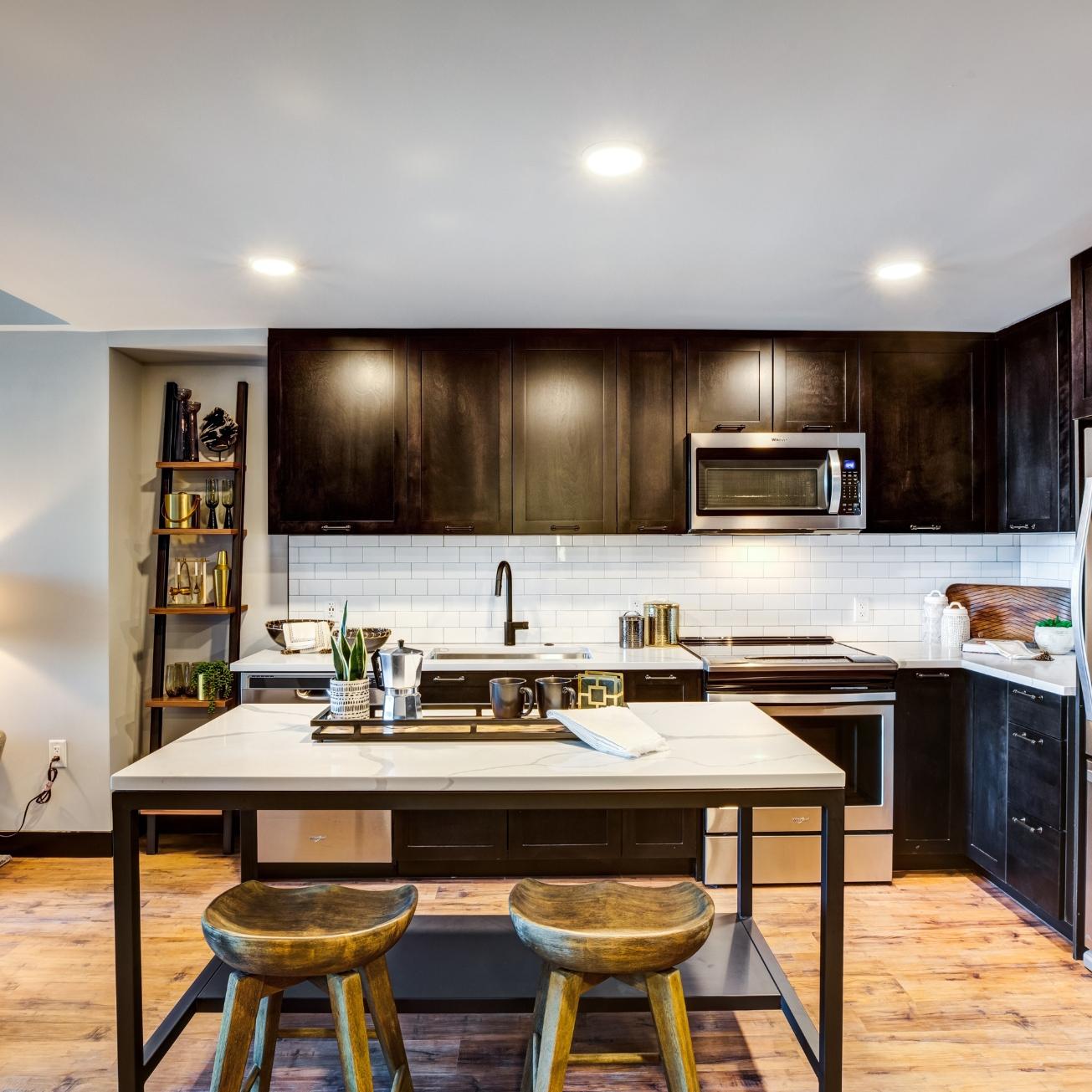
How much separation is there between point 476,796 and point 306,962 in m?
0.45

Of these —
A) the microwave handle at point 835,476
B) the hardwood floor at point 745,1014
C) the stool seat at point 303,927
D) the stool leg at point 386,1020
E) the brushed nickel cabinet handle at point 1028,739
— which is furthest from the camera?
the microwave handle at point 835,476

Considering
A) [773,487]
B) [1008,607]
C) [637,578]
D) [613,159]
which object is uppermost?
[613,159]

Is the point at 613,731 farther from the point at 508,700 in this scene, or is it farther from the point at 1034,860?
the point at 1034,860

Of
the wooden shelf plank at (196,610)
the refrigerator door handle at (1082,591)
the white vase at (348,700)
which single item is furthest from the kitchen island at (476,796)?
the wooden shelf plank at (196,610)

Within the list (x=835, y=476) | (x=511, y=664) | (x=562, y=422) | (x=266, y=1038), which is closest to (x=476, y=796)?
(x=266, y=1038)

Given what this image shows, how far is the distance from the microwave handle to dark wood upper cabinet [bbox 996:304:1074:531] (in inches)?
32.7

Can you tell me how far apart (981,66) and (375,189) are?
1.52 metres

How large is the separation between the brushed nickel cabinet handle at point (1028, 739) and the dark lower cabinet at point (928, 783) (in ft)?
1.15

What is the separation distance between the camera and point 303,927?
165cm

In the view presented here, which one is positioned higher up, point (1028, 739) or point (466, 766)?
point (466, 766)

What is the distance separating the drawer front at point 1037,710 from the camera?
9.52 feet

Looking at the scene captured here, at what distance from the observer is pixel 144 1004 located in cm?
242

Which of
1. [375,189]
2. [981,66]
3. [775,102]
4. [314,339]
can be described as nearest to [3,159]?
[375,189]

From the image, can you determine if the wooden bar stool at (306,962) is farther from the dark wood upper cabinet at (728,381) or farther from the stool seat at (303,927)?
the dark wood upper cabinet at (728,381)
